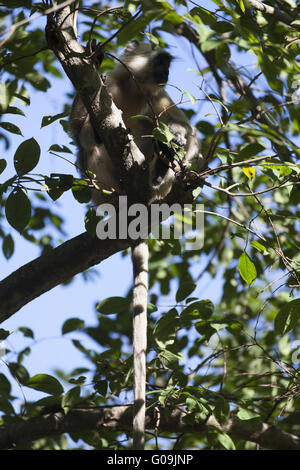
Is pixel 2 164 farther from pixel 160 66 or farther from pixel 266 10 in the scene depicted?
pixel 160 66

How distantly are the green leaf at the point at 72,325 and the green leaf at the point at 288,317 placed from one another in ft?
4.47

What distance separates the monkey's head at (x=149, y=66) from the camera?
14.1 ft

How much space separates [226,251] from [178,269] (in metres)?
0.86

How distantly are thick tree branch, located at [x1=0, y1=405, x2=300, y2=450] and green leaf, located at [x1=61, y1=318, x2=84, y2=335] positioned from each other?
19.6 inches

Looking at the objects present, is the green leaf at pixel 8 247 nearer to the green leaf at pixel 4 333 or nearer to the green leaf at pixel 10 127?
the green leaf at pixel 4 333

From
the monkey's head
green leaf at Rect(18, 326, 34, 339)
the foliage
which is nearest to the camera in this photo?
the foliage

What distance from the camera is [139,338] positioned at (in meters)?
2.95

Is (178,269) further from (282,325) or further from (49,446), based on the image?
(282,325)

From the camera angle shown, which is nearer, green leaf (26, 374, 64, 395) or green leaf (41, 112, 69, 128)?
green leaf (41, 112, 69, 128)

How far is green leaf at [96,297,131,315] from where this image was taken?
3.16 meters

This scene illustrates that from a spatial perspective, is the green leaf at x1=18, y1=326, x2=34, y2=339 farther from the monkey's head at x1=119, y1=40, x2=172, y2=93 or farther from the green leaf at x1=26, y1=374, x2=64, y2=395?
the monkey's head at x1=119, y1=40, x2=172, y2=93

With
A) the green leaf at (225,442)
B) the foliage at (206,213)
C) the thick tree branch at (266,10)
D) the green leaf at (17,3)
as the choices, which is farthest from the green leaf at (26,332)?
the thick tree branch at (266,10)

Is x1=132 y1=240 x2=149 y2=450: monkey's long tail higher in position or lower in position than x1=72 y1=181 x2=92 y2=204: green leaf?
lower

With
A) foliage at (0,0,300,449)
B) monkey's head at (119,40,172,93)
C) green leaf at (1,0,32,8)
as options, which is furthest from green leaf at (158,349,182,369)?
monkey's head at (119,40,172,93)
